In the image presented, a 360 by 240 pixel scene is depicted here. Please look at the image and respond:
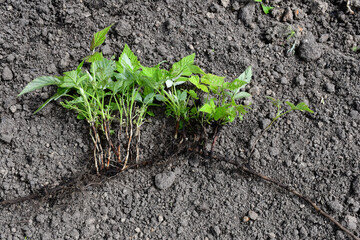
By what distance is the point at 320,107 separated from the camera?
1854 mm

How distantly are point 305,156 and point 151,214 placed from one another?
2.69 ft

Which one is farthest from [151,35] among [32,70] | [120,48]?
[32,70]

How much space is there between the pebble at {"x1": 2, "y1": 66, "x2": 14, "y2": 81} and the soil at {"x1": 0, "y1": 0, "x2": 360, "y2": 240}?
0.7 inches

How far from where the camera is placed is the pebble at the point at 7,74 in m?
1.77

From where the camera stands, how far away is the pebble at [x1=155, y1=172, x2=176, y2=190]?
1751mm

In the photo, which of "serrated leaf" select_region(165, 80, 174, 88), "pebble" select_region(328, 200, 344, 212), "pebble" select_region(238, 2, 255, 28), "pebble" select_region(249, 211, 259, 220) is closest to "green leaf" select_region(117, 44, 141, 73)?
"serrated leaf" select_region(165, 80, 174, 88)

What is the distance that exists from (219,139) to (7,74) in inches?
43.3

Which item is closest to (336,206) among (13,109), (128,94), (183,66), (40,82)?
(183,66)

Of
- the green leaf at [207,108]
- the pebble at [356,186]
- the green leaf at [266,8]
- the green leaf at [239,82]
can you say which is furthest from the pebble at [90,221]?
the green leaf at [266,8]

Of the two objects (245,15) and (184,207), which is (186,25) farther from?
(184,207)

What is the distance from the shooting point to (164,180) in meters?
1.75

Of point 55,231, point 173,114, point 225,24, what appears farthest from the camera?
point 225,24

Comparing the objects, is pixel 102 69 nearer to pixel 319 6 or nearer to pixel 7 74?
pixel 7 74

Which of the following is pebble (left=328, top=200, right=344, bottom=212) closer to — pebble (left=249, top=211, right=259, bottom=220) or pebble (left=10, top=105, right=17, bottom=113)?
pebble (left=249, top=211, right=259, bottom=220)
